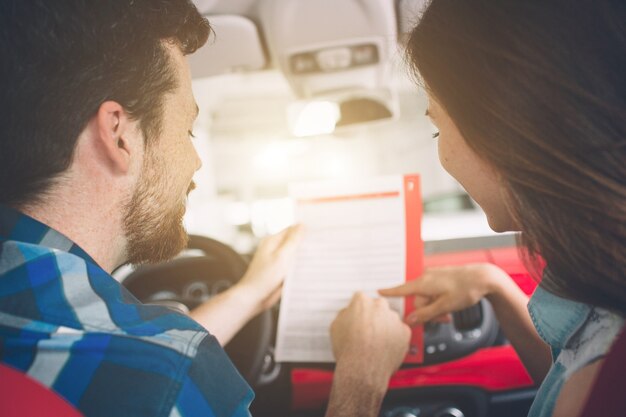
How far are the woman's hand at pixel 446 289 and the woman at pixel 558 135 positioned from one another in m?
0.30

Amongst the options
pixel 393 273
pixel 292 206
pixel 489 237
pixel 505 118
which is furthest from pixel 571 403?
pixel 489 237

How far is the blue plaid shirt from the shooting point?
0.43m

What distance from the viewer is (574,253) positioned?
0.51 meters

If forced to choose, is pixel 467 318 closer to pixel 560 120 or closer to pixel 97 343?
pixel 560 120

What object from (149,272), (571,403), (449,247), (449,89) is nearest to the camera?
(571,403)

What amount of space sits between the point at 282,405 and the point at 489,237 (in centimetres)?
87

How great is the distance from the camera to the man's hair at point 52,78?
1.90 ft

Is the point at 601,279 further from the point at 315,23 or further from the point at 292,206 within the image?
the point at 315,23

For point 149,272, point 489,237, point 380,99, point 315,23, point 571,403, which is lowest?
point 489,237

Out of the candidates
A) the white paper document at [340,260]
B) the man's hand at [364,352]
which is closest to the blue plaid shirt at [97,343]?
the man's hand at [364,352]

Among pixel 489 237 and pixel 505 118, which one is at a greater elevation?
pixel 505 118

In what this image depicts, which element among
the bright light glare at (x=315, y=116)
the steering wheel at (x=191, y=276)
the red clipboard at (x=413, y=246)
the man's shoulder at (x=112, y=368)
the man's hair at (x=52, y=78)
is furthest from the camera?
the bright light glare at (x=315, y=116)

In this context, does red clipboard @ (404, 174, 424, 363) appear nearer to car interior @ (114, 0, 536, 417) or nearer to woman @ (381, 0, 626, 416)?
car interior @ (114, 0, 536, 417)

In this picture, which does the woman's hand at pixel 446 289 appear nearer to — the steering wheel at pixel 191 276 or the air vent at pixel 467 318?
the air vent at pixel 467 318
